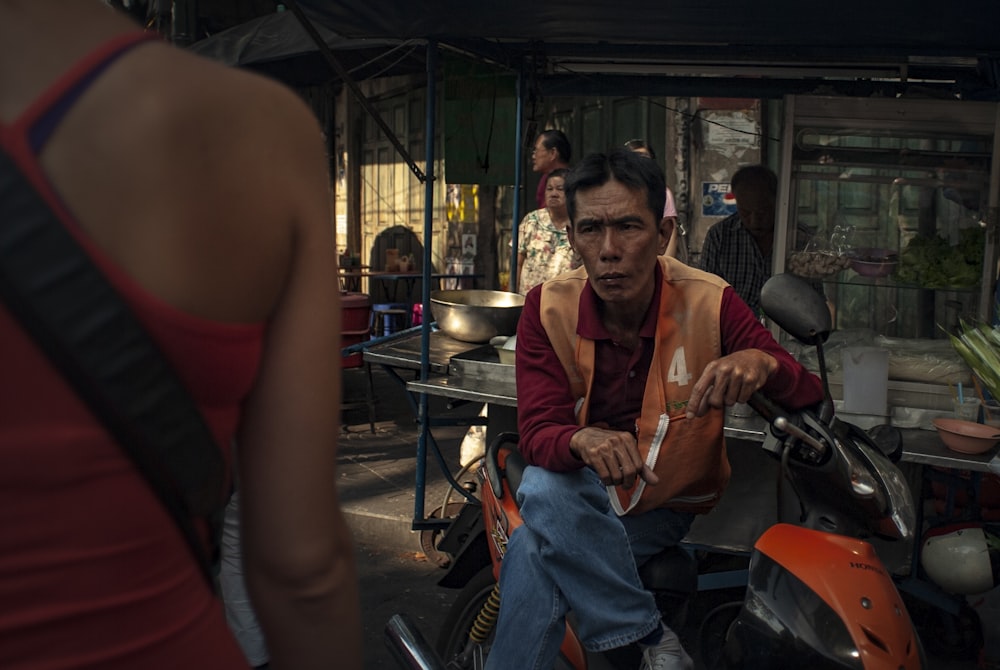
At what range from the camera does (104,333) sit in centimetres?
69

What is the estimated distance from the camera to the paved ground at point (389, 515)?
3.87 m

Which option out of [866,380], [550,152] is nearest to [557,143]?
[550,152]

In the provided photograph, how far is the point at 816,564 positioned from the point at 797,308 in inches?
20.8

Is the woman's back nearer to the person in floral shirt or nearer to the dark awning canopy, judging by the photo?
Result: the dark awning canopy

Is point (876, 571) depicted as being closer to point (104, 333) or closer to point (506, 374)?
point (104, 333)

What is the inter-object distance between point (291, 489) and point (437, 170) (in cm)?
1031

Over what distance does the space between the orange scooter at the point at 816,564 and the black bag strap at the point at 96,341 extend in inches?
55.8

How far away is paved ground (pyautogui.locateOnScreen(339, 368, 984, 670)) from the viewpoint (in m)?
3.87

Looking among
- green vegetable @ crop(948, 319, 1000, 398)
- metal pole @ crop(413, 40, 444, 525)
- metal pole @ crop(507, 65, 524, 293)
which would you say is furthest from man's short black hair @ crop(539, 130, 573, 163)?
green vegetable @ crop(948, 319, 1000, 398)

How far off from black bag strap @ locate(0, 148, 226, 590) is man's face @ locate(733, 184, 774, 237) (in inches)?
176

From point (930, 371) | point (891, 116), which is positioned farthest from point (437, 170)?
point (930, 371)

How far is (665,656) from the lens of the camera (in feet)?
6.60

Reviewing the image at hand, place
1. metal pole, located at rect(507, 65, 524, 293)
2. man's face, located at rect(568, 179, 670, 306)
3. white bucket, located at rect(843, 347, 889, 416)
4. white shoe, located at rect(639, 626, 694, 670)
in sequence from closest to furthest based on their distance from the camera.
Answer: white shoe, located at rect(639, 626, 694, 670) < man's face, located at rect(568, 179, 670, 306) < white bucket, located at rect(843, 347, 889, 416) < metal pole, located at rect(507, 65, 524, 293)

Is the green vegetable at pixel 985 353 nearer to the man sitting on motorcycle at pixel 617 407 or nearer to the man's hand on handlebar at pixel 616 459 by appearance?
the man sitting on motorcycle at pixel 617 407
